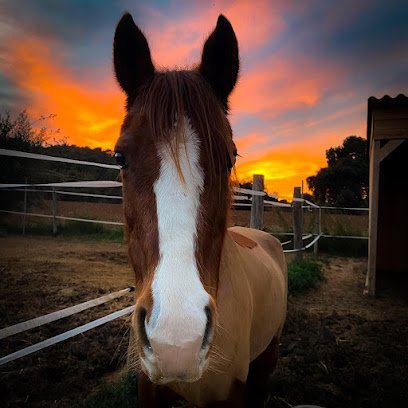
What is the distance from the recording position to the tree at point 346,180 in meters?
29.7

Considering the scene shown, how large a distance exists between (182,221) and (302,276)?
6.65 metres

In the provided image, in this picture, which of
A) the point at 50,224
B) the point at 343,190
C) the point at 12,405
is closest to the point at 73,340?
the point at 12,405

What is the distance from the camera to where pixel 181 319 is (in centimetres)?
100

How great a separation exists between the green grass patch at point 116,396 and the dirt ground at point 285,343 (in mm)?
157

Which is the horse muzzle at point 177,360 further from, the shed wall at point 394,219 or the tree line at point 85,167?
the shed wall at point 394,219

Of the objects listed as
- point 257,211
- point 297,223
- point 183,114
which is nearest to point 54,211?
point 297,223

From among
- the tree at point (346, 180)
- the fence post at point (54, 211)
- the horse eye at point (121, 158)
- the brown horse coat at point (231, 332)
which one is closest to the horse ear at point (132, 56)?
the horse eye at point (121, 158)

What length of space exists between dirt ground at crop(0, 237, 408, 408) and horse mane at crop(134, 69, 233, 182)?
1408 millimetres

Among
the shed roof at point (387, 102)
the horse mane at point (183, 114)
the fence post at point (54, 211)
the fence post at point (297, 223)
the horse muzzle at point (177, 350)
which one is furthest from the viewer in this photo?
the fence post at point (54, 211)

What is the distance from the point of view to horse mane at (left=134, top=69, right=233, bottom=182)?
1365 millimetres

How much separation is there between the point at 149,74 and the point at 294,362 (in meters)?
3.56

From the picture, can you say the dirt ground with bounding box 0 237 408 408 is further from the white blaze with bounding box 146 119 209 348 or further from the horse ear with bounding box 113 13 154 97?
the horse ear with bounding box 113 13 154 97

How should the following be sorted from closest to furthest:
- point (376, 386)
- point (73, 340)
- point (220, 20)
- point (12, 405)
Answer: point (220, 20) < point (12, 405) < point (376, 386) < point (73, 340)

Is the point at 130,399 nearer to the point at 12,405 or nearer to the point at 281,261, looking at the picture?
the point at 12,405
